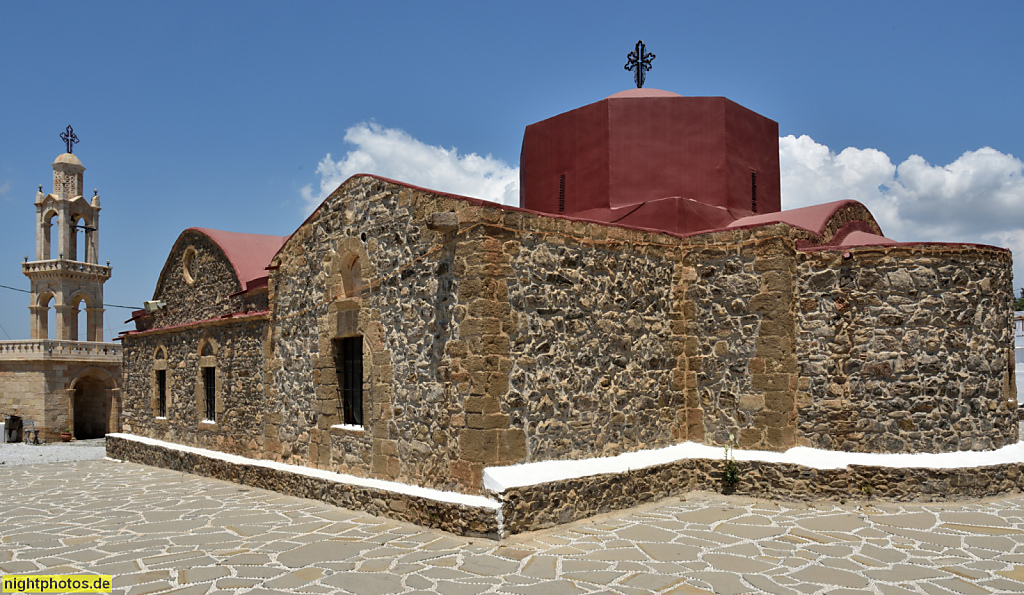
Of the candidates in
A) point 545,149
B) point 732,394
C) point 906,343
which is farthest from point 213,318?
point 906,343

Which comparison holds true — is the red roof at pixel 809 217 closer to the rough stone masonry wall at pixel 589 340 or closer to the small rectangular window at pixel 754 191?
the small rectangular window at pixel 754 191

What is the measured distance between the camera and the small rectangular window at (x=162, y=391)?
13.8 meters

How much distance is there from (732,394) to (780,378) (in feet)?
1.90

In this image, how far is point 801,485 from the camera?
7.21 metres

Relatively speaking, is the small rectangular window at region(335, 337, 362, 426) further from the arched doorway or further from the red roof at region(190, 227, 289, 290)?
the arched doorway

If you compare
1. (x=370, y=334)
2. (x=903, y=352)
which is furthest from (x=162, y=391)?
(x=903, y=352)

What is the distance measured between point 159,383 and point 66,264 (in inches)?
604

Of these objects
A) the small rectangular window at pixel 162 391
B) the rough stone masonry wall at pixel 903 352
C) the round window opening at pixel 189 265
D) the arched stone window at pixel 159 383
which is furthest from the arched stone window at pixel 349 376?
the small rectangular window at pixel 162 391

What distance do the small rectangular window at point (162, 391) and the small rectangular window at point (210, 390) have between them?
199 cm

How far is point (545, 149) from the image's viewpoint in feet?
36.0

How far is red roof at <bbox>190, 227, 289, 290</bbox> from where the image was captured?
39.6ft

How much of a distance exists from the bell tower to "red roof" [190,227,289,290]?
1596 centimetres

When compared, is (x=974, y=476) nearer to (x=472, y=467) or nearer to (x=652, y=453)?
(x=652, y=453)

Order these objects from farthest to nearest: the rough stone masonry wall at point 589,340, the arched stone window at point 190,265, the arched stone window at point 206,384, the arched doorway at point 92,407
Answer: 1. the arched doorway at point 92,407
2. the arched stone window at point 190,265
3. the arched stone window at point 206,384
4. the rough stone masonry wall at point 589,340
